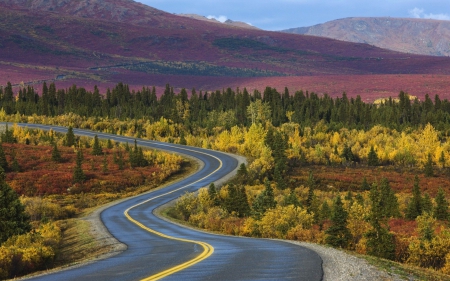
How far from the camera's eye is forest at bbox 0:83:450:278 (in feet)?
95.8

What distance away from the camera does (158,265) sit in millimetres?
16141

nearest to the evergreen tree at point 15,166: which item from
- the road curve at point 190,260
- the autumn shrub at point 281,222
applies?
the road curve at point 190,260

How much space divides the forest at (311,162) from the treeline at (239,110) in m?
0.36

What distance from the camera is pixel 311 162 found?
89938 mm

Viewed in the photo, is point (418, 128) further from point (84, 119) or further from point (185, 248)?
point (185, 248)

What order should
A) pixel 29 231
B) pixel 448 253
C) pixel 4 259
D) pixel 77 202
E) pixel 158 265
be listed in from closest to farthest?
pixel 158 265 < pixel 4 259 < pixel 448 253 < pixel 29 231 < pixel 77 202

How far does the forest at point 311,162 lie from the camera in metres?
29.2

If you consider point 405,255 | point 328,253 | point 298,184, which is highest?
point 328,253

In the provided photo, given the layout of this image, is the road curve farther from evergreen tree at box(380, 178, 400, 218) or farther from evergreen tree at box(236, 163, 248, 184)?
evergreen tree at box(236, 163, 248, 184)

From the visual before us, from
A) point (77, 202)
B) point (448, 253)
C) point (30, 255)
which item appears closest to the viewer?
point (30, 255)

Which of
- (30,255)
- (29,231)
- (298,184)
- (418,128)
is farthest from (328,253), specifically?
(418,128)

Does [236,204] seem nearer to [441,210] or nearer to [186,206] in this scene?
[186,206]

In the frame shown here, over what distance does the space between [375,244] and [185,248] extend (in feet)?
27.6

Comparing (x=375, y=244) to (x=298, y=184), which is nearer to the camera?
(x=375, y=244)
